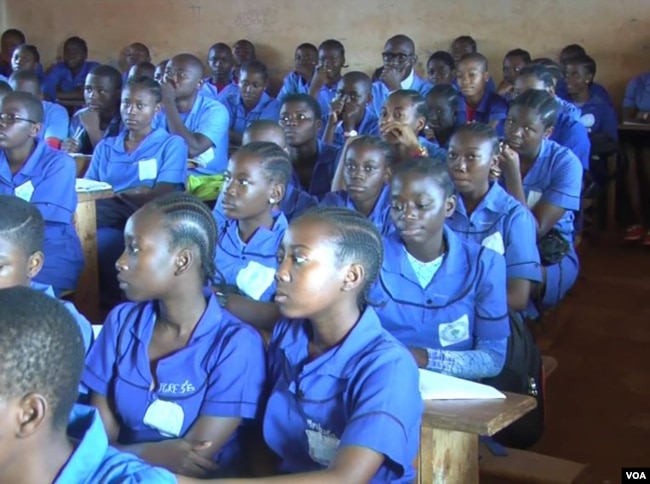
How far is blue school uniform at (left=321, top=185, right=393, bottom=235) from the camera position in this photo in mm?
3096

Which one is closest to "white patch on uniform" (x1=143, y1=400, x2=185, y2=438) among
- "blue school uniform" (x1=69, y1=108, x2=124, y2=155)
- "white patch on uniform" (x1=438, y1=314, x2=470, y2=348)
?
"white patch on uniform" (x1=438, y1=314, x2=470, y2=348)

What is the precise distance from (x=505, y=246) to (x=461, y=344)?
0.71m

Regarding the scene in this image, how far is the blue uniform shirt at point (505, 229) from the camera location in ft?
9.62

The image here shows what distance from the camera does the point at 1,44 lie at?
862cm

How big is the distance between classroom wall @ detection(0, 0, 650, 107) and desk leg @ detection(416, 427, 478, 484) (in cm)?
559

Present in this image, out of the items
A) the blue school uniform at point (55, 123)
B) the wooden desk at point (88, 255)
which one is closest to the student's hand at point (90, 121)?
the blue school uniform at point (55, 123)

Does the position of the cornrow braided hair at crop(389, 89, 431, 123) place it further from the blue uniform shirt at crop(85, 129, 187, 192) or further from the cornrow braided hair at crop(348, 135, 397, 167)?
the blue uniform shirt at crop(85, 129, 187, 192)

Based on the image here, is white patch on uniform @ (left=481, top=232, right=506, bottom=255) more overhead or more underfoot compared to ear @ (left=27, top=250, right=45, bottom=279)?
more underfoot

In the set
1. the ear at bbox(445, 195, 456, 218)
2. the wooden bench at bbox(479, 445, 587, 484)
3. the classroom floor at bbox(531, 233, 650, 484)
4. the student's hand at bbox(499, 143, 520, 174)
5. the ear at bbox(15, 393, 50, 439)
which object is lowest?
the classroom floor at bbox(531, 233, 650, 484)

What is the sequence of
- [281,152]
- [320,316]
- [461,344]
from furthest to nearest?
1. [281,152]
2. [461,344]
3. [320,316]

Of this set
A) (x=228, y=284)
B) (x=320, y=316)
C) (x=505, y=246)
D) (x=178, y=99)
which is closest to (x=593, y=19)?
(x=178, y=99)

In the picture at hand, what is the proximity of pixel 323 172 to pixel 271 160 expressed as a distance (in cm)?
123

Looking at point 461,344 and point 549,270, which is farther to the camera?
point 549,270

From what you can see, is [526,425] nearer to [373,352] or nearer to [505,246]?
[505,246]
